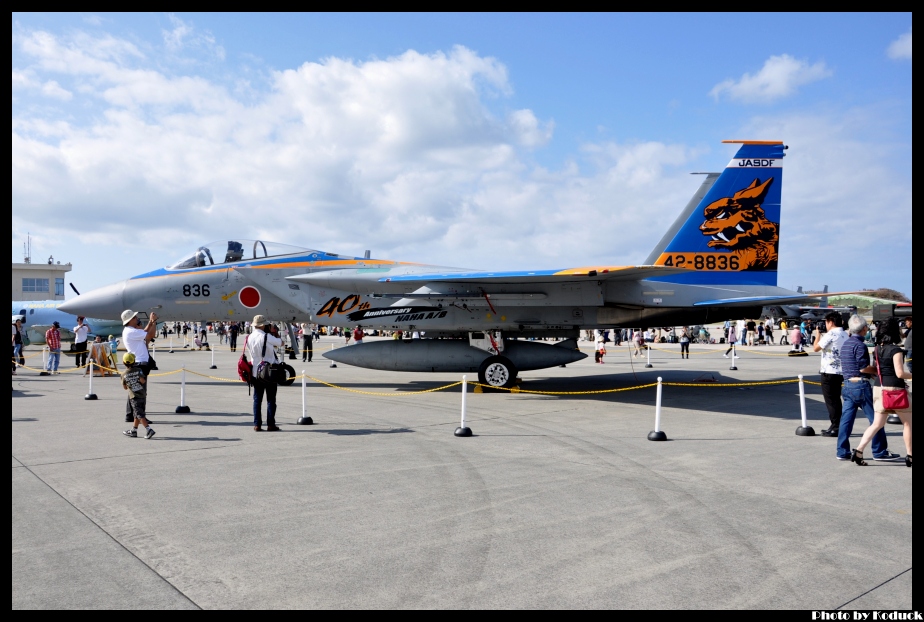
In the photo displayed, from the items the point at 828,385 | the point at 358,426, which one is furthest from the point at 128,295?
the point at 828,385

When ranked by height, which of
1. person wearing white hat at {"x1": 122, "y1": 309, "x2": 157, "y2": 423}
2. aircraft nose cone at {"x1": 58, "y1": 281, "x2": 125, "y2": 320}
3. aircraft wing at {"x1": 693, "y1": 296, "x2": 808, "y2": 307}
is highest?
aircraft wing at {"x1": 693, "y1": 296, "x2": 808, "y2": 307}

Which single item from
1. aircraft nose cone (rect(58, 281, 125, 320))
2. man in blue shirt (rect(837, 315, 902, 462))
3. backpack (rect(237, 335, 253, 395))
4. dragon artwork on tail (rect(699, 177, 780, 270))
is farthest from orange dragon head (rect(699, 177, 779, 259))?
aircraft nose cone (rect(58, 281, 125, 320))

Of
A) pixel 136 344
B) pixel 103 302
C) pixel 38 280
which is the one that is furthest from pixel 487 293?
pixel 38 280

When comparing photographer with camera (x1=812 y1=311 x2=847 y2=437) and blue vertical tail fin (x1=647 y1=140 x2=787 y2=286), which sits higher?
blue vertical tail fin (x1=647 y1=140 x2=787 y2=286)

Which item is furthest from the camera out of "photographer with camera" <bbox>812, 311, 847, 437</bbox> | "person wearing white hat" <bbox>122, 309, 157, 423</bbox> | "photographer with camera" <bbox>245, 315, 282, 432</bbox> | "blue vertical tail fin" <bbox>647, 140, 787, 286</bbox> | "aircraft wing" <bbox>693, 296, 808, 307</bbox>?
"blue vertical tail fin" <bbox>647, 140, 787, 286</bbox>

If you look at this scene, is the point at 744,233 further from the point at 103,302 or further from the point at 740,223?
the point at 103,302

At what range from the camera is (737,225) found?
1373cm

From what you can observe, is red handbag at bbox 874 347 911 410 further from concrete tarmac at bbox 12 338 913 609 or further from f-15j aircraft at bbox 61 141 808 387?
f-15j aircraft at bbox 61 141 808 387

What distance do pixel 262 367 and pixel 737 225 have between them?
10.5 meters

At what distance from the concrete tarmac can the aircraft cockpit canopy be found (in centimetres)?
528

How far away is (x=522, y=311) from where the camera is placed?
13.4 m

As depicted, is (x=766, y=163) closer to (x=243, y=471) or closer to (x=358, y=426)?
(x=358, y=426)

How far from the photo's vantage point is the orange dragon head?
44.6 feet
